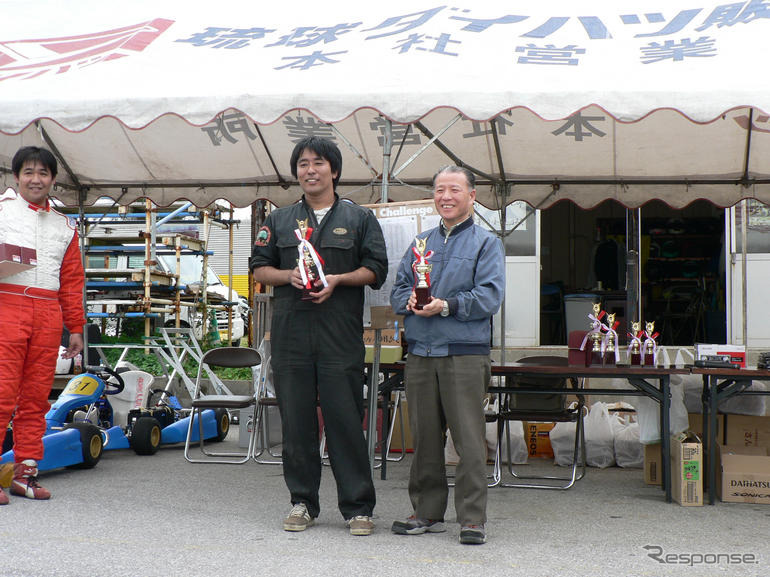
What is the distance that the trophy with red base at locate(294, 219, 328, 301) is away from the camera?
12.9 feet

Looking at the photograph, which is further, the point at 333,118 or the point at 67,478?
the point at 67,478

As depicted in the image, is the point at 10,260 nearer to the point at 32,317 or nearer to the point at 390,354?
the point at 32,317

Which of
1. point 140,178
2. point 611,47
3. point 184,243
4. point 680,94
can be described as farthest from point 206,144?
point 184,243

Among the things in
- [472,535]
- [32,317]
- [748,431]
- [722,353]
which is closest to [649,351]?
[722,353]

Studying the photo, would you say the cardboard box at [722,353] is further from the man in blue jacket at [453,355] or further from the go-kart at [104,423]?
the go-kart at [104,423]

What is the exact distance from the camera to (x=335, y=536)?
4035mm

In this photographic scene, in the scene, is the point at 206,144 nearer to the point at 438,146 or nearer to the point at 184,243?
the point at 438,146

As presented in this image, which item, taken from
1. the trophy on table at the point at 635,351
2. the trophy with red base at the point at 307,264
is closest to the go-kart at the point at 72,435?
the trophy with red base at the point at 307,264

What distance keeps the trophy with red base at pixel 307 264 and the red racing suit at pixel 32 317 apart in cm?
180

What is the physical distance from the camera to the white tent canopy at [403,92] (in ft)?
14.8

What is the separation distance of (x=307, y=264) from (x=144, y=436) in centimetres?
365

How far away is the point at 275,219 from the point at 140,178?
4104 mm

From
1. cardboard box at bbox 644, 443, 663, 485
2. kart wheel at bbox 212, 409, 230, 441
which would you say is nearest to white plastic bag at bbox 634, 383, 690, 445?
cardboard box at bbox 644, 443, 663, 485

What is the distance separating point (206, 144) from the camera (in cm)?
756
